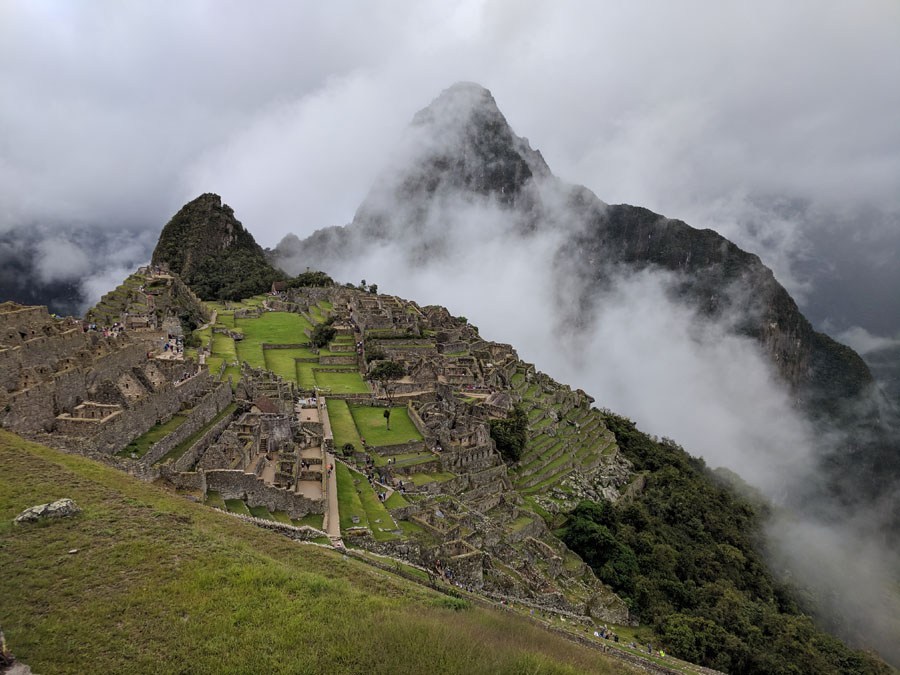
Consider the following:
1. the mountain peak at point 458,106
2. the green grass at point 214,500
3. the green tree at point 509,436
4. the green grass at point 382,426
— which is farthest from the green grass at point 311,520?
the mountain peak at point 458,106

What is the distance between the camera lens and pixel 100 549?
440 inches

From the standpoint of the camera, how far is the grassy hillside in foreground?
29.9ft

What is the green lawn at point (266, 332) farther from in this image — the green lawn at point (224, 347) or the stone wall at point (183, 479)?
the stone wall at point (183, 479)

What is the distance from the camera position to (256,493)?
1872cm

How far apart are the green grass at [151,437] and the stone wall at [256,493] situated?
245cm

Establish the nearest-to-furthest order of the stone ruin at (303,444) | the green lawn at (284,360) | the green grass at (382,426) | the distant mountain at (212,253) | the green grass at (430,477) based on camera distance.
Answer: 1. the stone ruin at (303,444)
2. the green grass at (430,477)
3. the green grass at (382,426)
4. the green lawn at (284,360)
5. the distant mountain at (212,253)

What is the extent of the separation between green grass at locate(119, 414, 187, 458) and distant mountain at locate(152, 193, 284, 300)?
52962 millimetres

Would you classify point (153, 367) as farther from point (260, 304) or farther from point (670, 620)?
point (260, 304)

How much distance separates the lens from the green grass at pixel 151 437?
59.6 feet

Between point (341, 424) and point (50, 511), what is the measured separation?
19795 mm

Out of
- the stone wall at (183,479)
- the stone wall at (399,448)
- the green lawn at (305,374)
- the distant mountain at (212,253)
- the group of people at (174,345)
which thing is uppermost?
the distant mountain at (212,253)

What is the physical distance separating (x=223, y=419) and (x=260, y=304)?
4608 centimetres

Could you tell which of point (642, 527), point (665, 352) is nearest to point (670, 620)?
point (642, 527)

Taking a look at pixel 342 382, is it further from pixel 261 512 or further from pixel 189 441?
pixel 261 512
